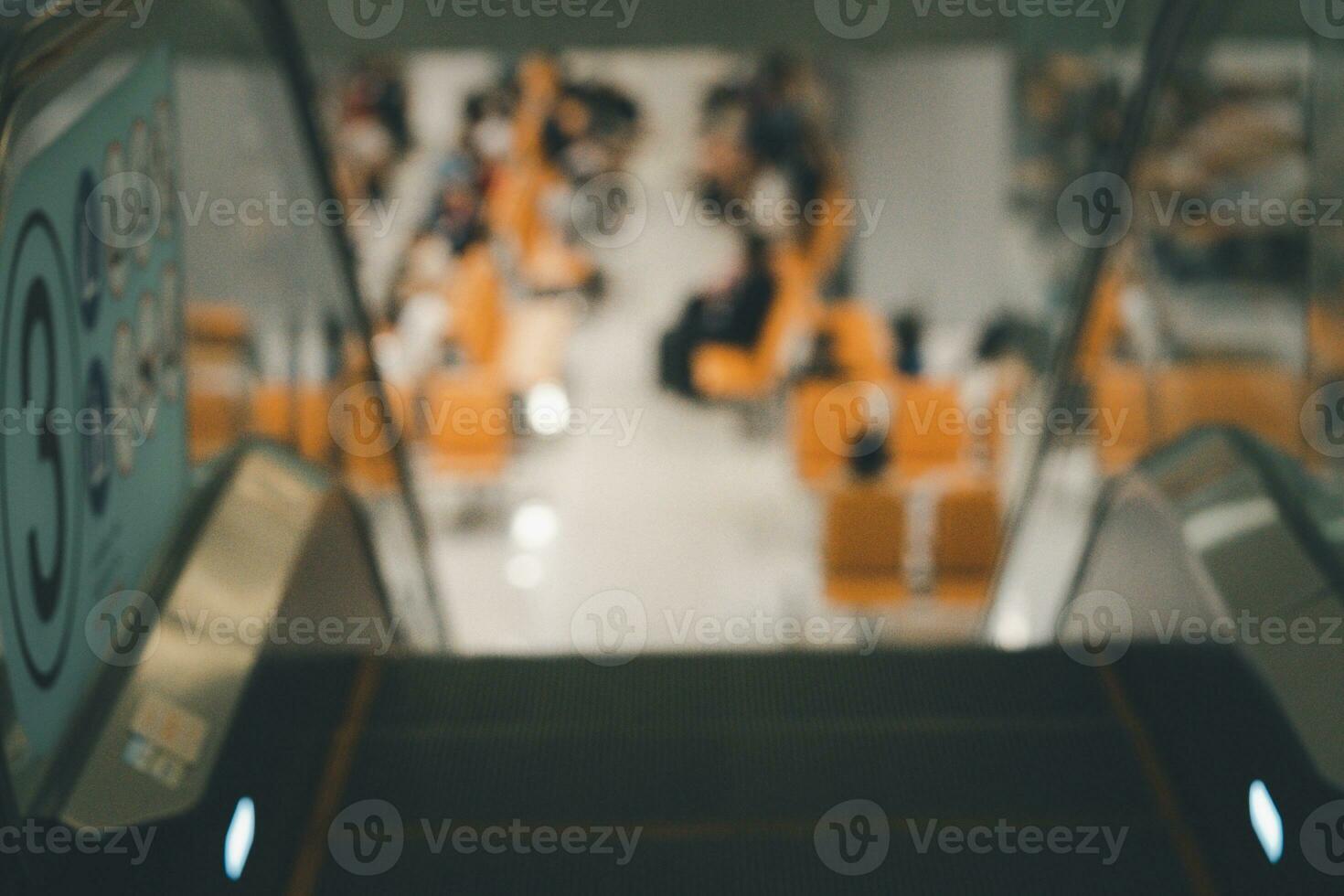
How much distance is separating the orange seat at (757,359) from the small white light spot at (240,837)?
7538mm

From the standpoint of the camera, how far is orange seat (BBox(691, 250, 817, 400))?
998 cm

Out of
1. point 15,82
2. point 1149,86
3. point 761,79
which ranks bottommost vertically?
point 761,79

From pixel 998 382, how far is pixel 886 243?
3279 millimetres

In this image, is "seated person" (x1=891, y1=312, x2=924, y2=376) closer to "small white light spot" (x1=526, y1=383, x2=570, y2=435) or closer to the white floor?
the white floor

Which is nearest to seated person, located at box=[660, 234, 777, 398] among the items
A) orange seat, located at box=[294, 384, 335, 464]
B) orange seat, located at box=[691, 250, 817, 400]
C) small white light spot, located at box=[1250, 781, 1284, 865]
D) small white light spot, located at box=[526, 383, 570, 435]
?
orange seat, located at box=[691, 250, 817, 400]

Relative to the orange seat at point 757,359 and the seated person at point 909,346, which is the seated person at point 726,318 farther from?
the seated person at point 909,346

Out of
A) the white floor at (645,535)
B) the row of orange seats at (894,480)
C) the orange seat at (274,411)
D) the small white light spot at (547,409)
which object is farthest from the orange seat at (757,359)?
the orange seat at (274,411)

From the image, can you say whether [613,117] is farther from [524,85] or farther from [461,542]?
[461,542]

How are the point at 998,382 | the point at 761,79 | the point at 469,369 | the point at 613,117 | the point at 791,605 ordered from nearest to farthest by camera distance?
the point at 791,605, the point at 998,382, the point at 469,369, the point at 761,79, the point at 613,117

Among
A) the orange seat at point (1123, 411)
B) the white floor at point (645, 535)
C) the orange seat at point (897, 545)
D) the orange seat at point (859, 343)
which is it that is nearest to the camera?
the orange seat at point (1123, 411)

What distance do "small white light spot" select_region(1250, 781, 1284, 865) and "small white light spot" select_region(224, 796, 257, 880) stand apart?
67.4 inches

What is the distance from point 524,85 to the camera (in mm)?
16500

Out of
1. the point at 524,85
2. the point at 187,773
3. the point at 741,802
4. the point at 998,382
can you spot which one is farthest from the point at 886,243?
the point at 187,773

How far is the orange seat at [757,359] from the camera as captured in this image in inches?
393
